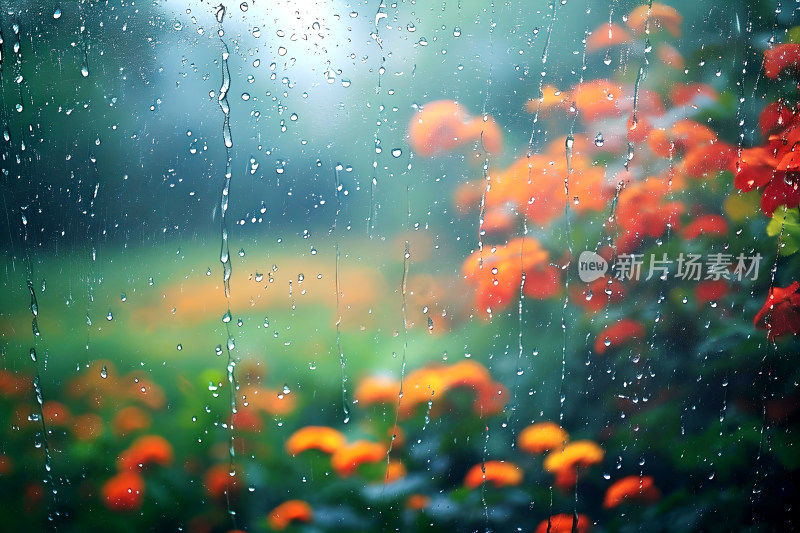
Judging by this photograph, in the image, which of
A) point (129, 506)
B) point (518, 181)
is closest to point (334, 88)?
point (518, 181)

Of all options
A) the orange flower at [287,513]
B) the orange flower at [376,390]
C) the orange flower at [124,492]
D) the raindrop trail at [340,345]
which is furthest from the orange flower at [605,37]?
the orange flower at [124,492]

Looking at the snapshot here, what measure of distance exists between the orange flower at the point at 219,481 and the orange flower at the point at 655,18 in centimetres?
115

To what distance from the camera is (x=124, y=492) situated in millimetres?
1187

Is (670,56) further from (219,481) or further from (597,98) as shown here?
(219,481)

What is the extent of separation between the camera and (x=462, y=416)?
1.22 meters

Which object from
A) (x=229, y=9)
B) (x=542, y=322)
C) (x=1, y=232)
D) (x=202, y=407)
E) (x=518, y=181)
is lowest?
(x=202, y=407)

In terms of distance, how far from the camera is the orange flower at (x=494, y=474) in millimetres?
1231

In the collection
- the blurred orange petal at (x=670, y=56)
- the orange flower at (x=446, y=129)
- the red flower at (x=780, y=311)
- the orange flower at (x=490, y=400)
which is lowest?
the orange flower at (x=490, y=400)

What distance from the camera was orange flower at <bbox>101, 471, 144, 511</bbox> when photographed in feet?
3.88

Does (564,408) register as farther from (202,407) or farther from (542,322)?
(202,407)

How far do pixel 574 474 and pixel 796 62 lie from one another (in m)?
0.95

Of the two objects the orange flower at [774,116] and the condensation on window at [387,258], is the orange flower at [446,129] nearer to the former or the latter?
the condensation on window at [387,258]

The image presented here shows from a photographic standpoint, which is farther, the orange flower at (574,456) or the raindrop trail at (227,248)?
the orange flower at (574,456)

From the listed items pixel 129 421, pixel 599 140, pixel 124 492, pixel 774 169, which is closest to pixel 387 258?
pixel 599 140
